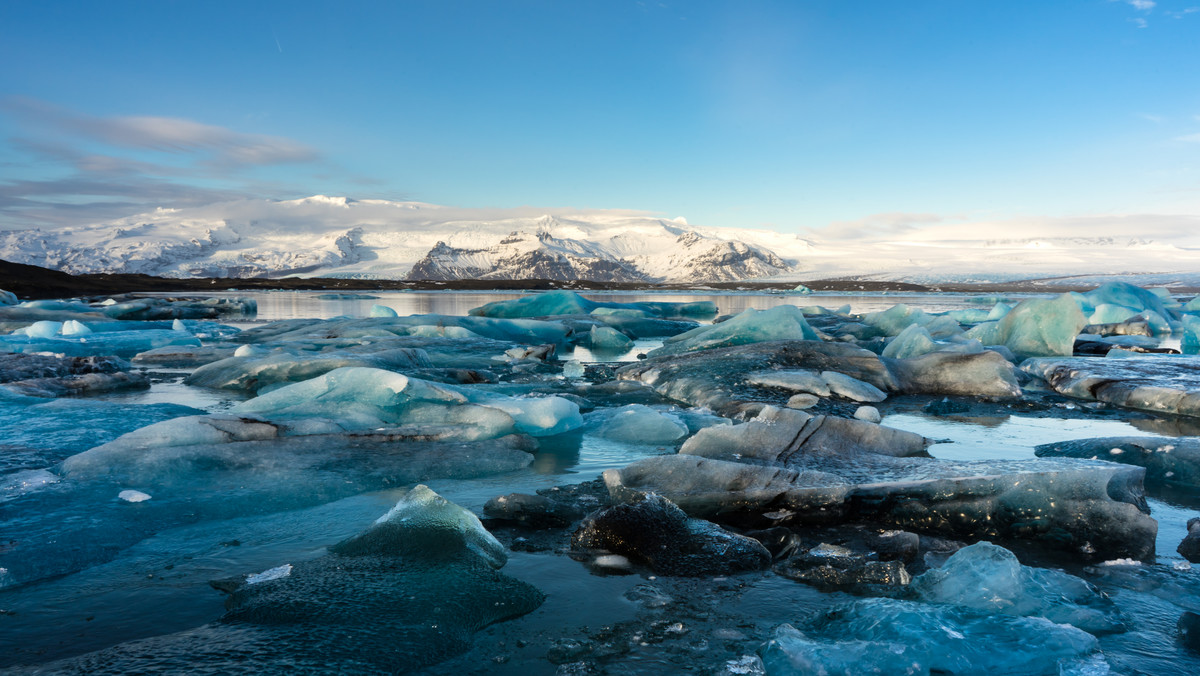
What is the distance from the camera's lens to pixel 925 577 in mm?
2193

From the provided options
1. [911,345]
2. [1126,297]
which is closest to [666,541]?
[911,345]

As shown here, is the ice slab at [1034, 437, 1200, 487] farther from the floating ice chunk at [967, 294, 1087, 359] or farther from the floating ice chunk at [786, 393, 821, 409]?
the floating ice chunk at [967, 294, 1087, 359]

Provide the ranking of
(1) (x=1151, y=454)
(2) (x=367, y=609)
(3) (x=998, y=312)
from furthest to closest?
(3) (x=998, y=312)
(1) (x=1151, y=454)
(2) (x=367, y=609)

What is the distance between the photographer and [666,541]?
2523mm

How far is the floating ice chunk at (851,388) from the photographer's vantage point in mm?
6402

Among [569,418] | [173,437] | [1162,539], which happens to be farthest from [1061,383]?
[173,437]

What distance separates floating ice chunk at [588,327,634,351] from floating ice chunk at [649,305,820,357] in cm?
255

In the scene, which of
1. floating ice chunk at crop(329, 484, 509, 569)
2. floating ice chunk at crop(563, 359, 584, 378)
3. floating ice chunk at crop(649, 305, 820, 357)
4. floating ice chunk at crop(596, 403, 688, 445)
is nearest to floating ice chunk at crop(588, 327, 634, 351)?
floating ice chunk at crop(649, 305, 820, 357)

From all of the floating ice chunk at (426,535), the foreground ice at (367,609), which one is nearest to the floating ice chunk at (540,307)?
the floating ice chunk at (426,535)

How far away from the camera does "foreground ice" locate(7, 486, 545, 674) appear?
1.65m

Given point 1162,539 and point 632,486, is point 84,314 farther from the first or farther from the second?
point 1162,539

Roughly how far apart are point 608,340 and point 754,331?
3638mm

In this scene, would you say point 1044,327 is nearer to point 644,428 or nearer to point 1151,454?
point 1151,454

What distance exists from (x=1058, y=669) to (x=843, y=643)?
537 millimetres
